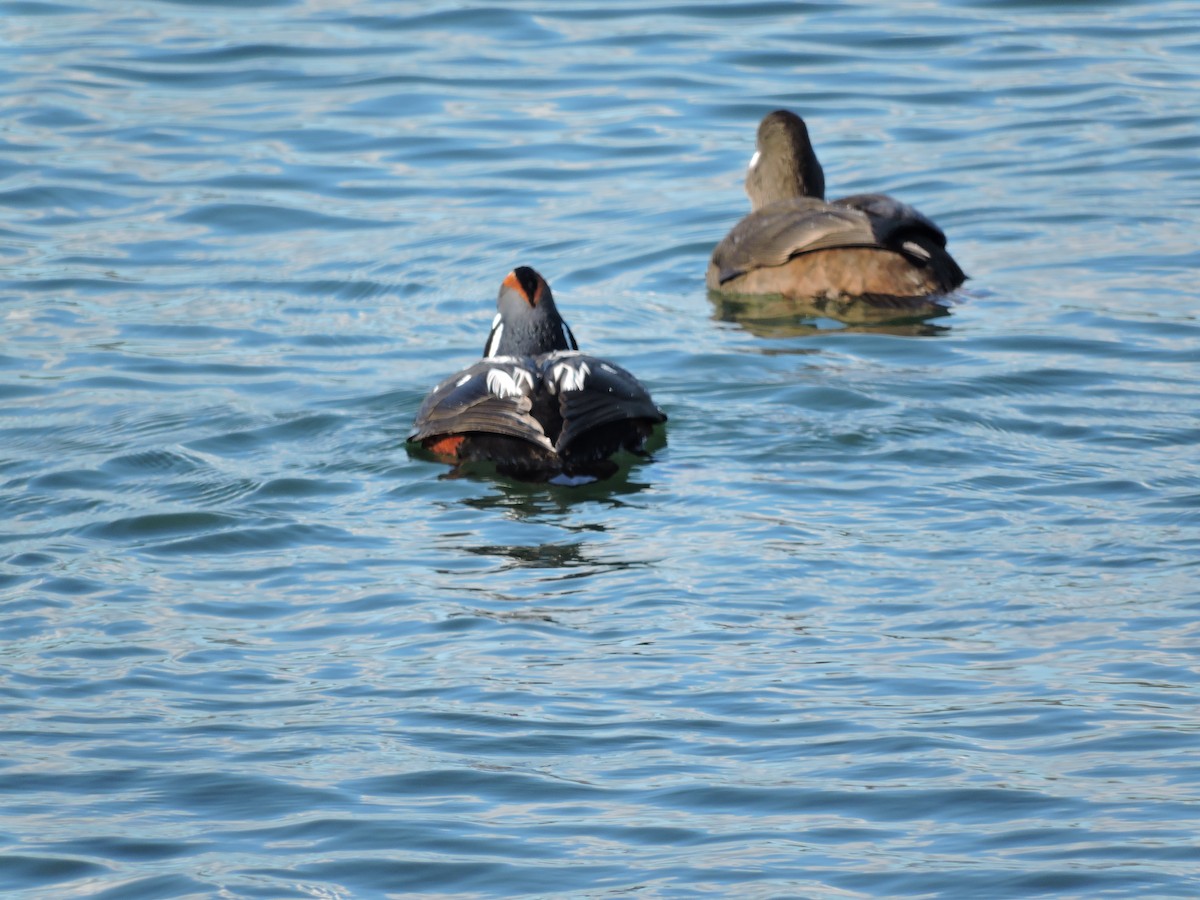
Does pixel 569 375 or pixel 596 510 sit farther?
pixel 569 375

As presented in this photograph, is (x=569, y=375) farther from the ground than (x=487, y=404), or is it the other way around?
(x=569, y=375)

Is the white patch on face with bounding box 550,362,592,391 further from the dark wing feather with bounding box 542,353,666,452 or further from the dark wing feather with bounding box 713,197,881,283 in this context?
the dark wing feather with bounding box 713,197,881,283

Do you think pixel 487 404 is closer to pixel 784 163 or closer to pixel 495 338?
pixel 495 338

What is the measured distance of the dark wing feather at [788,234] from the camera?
1275 centimetres

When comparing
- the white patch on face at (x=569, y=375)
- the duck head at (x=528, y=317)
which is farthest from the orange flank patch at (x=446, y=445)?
the duck head at (x=528, y=317)

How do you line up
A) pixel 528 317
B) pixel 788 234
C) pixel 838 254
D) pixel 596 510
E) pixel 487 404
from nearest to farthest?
1. pixel 596 510
2. pixel 487 404
3. pixel 528 317
4. pixel 838 254
5. pixel 788 234

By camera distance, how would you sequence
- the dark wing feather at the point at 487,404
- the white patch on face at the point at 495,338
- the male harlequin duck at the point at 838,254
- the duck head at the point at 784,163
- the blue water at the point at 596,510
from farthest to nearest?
1. the duck head at the point at 784,163
2. the male harlequin duck at the point at 838,254
3. the white patch on face at the point at 495,338
4. the dark wing feather at the point at 487,404
5. the blue water at the point at 596,510

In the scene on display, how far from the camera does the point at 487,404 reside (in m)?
9.64

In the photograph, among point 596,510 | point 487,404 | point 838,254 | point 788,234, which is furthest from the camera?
point 788,234

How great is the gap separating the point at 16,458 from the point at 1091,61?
38.2 feet

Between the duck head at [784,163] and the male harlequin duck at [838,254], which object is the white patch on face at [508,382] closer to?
the male harlequin duck at [838,254]

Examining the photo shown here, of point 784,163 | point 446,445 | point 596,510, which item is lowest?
point 596,510

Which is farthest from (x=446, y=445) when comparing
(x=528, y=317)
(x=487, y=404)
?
(x=528, y=317)

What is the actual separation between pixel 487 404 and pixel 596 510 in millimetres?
816
